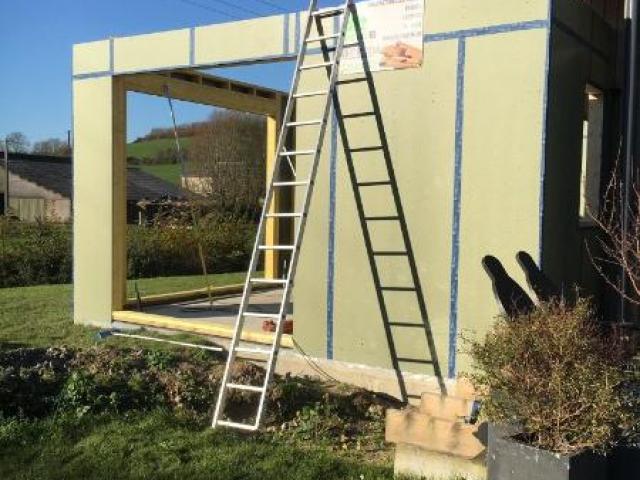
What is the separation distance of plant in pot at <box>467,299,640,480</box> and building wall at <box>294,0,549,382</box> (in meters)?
2.26

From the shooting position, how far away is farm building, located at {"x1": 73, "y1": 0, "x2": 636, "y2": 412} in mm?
5883

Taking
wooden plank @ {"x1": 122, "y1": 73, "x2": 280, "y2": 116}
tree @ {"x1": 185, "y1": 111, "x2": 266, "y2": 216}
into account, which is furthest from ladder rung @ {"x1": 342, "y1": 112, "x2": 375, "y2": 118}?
tree @ {"x1": 185, "y1": 111, "x2": 266, "y2": 216}

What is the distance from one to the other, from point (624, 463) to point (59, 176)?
41833 millimetres

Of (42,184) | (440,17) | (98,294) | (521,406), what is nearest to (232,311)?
(98,294)

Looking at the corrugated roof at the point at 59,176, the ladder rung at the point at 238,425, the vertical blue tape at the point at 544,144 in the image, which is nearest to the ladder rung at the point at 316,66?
the vertical blue tape at the point at 544,144

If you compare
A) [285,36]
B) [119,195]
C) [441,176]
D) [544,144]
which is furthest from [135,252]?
[544,144]

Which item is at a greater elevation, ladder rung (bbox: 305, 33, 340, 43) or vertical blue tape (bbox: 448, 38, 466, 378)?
ladder rung (bbox: 305, 33, 340, 43)

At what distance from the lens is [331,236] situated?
686cm

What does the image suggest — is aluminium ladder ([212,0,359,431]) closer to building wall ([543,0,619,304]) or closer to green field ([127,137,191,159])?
building wall ([543,0,619,304])

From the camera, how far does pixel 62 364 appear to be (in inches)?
236

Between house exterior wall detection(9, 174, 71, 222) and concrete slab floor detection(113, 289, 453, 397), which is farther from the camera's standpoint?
house exterior wall detection(9, 174, 71, 222)

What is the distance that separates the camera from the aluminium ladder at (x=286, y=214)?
5328 millimetres

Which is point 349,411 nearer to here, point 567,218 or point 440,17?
point 567,218

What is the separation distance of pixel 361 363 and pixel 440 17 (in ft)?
10.0
